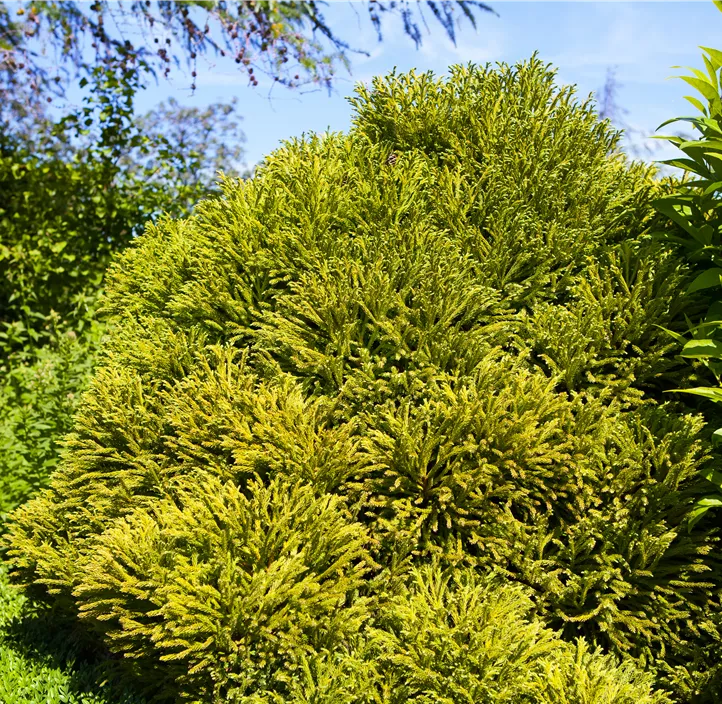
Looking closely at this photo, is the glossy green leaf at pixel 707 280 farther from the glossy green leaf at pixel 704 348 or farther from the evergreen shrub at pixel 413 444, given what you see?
the glossy green leaf at pixel 704 348

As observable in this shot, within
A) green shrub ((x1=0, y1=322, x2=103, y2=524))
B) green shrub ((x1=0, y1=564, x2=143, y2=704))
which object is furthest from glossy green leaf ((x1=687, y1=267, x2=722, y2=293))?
green shrub ((x1=0, y1=322, x2=103, y2=524))

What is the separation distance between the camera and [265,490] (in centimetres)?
321

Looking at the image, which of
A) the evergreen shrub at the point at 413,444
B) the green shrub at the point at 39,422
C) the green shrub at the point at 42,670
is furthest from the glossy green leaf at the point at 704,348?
the green shrub at the point at 39,422

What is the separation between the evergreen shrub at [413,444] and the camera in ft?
10.0

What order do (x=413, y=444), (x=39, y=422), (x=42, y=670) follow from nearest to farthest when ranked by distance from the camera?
(x=413, y=444) → (x=42, y=670) → (x=39, y=422)

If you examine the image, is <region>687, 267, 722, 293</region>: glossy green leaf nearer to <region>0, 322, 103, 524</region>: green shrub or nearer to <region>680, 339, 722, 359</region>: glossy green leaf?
<region>680, 339, 722, 359</region>: glossy green leaf

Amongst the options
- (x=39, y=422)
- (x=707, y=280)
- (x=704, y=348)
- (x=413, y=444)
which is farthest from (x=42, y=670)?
(x=707, y=280)

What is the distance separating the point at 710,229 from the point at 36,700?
4352 millimetres

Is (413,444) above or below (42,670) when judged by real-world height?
above

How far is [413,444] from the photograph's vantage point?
3262mm

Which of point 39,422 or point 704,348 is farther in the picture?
point 39,422

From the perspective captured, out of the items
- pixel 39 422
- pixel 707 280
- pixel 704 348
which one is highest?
pixel 707 280

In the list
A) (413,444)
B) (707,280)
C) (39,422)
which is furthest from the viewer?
(39,422)

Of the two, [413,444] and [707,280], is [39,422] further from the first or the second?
[707,280]
